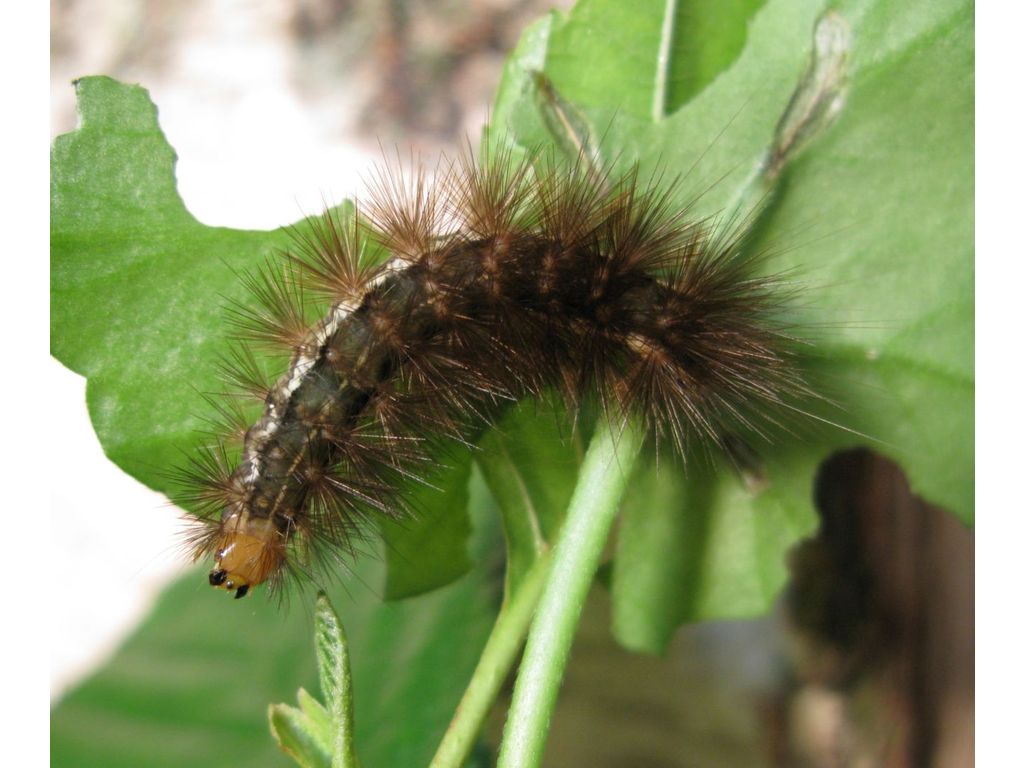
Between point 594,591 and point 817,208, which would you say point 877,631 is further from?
point 817,208

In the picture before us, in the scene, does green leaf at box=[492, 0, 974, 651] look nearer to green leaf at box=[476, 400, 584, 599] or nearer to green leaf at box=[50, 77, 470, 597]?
green leaf at box=[476, 400, 584, 599]

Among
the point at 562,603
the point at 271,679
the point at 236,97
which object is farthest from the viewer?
the point at 236,97

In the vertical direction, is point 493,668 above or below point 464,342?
below

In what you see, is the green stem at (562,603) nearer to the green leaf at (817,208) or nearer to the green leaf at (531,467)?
the green leaf at (531,467)

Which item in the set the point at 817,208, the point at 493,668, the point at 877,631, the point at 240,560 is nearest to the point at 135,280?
the point at 240,560

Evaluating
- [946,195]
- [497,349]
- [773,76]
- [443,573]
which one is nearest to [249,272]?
[497,349]

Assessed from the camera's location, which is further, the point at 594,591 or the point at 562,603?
the point at 594,591

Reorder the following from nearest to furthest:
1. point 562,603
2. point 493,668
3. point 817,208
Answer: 1. point 562,603
2. point 493,668
3. point 817,208
